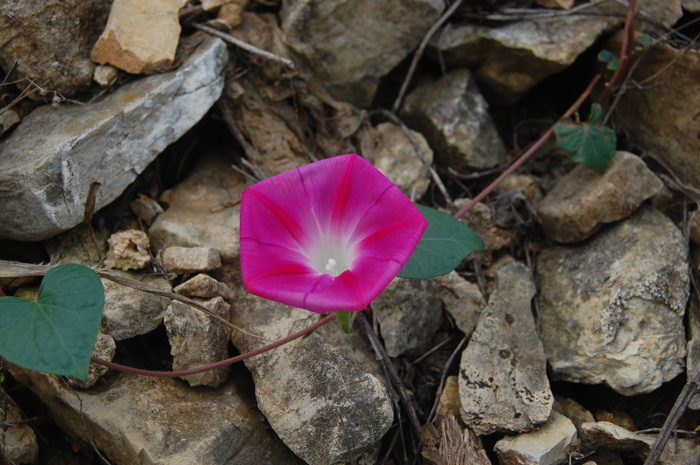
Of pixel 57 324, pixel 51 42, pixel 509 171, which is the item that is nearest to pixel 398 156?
pixel 509 171

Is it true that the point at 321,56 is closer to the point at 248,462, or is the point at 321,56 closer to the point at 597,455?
the point at 248,462

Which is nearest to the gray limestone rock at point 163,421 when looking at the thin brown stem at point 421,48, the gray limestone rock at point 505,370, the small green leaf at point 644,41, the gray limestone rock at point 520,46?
the gray limestone rock at point 505,370

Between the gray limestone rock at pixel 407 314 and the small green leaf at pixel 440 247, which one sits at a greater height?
the small green leaf at pixel 440 247

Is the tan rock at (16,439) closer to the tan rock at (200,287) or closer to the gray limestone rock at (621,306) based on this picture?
the tan rock at (200,287)

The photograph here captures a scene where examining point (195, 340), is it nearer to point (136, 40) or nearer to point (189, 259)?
point (189, 259)

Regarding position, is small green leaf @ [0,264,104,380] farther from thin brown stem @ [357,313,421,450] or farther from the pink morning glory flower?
thin brown stem @ [357,313,421,450]

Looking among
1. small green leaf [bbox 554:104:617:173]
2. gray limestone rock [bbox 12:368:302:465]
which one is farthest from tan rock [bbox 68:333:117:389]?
small green leaf [bbox 554:104:617:173]
